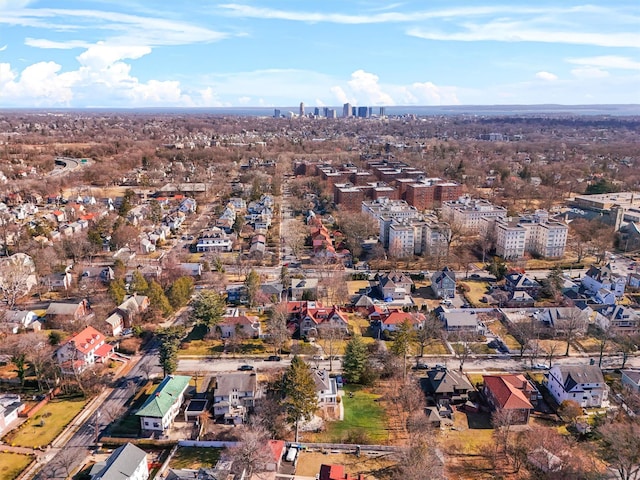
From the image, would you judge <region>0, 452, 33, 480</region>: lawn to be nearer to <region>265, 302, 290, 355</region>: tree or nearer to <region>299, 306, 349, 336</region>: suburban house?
<region>265, 302, 290, 355</region>: tree

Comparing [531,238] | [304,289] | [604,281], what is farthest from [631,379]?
[531,238]

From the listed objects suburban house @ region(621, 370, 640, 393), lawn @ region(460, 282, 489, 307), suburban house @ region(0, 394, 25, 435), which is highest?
suburban house @ region(621, 370, 640, 393)

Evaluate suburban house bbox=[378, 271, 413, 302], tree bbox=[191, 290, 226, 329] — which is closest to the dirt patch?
tree bbox=[191, 290, 226, 329]

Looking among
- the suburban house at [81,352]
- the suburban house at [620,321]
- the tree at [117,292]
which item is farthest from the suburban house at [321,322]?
the suburban house at [620,321]

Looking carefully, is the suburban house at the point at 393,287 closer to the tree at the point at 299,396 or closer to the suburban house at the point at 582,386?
the suburban house at the point at 582,386

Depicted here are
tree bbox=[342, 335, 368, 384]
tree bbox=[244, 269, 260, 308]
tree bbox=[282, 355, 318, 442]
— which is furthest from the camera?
tree bbox=[244, 269, 260, 308]

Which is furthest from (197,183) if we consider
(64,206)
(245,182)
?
(64,206)
